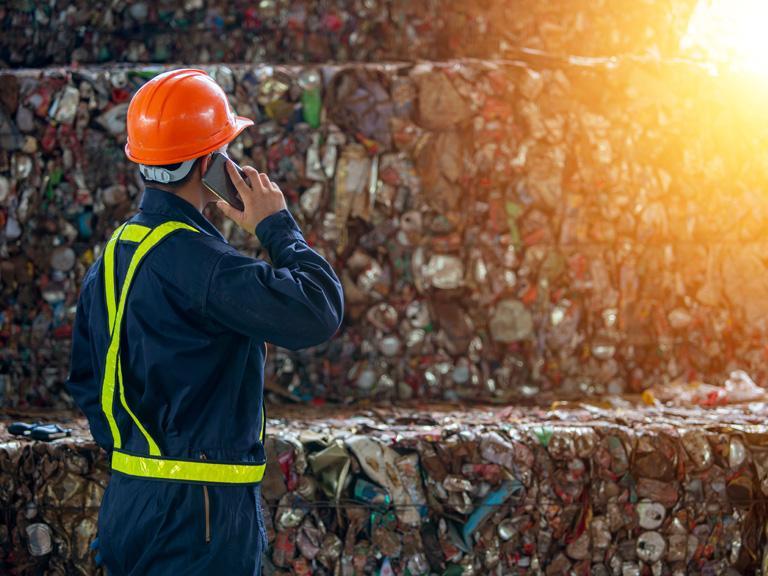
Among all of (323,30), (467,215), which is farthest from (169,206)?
(323,30)

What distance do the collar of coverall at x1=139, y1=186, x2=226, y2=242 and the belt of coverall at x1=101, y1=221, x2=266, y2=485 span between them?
0.03m

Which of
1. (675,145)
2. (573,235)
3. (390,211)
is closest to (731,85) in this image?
(675,145)

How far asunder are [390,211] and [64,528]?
5.81 ft

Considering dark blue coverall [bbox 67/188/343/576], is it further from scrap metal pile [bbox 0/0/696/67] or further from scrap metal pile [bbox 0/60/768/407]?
scrap metal pile [bbox 0/0/696/67]

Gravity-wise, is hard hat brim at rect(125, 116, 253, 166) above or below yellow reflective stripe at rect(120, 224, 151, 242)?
above

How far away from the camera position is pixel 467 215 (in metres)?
4.02

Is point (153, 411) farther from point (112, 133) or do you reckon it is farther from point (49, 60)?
point (49, 60)

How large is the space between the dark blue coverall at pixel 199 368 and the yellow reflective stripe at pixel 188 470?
0.04 ft

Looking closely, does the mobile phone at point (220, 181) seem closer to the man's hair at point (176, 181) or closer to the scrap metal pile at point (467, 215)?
the man's hair at point (176, 181)

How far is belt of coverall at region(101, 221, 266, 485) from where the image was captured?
5.89 feet

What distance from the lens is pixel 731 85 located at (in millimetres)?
4219

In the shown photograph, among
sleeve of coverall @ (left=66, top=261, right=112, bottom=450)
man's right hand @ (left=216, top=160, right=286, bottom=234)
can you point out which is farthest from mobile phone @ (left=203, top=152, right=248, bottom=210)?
sleeve of coverall @ (left=66, top=261, right=112, bottom=450)

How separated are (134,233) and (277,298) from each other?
0.33m

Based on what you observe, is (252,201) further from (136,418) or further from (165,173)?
(136,418)
